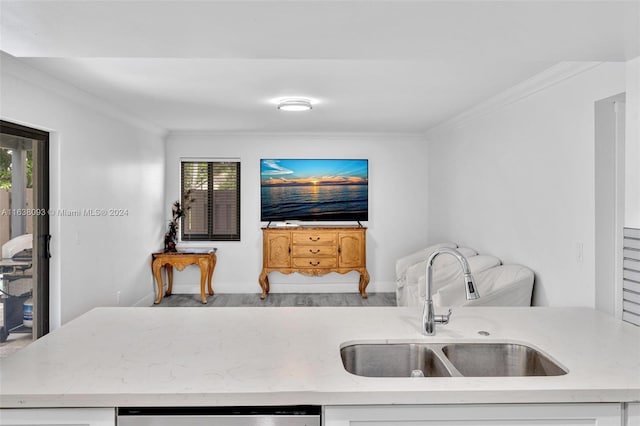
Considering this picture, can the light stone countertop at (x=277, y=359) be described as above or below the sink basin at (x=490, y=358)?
above

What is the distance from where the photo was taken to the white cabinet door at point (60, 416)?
1222mm

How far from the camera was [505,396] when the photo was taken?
1222 mm

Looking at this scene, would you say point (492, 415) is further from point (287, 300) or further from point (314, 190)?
point (314, 190)

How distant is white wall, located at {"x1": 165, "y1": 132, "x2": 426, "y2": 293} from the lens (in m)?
6.19

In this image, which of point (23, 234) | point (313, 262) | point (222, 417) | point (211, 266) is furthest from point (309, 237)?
point (222, 417)

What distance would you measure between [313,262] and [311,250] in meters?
0.17

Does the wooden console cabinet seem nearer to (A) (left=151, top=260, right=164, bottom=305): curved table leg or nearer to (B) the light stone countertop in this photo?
(A) (left=151, top=260, right=164, bottom=305): curved table leg

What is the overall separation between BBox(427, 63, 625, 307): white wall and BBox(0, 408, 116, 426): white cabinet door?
2.75 m

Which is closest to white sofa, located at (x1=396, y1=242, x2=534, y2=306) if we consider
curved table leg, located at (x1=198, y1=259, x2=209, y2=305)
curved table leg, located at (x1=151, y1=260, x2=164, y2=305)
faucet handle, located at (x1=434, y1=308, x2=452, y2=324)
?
faucet handle, located at (x1=434, y1=308, x2=452, y2=324)

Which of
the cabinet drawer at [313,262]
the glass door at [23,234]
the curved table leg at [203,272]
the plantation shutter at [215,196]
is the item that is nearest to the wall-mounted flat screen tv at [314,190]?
the plantation shutter at [215,196]

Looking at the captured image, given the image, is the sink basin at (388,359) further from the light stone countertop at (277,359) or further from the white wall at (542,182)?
the white wall at (542,182)

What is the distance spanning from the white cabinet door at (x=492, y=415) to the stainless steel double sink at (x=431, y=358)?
0.36 metres

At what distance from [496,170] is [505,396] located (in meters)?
3.19

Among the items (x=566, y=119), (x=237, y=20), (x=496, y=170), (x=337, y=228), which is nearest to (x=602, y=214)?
(x=566, y=119)
